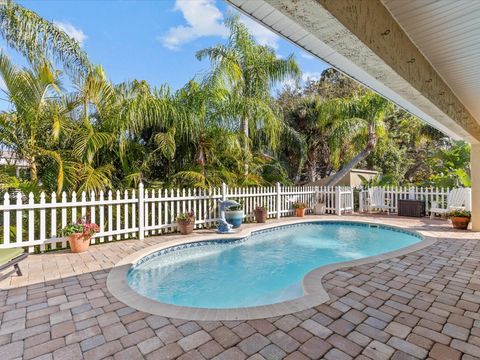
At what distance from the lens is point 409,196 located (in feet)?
34.4

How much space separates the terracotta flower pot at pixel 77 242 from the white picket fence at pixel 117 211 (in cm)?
39

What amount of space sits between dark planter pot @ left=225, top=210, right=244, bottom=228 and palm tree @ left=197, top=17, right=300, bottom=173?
218 cm

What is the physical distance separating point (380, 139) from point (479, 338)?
43.0 feet

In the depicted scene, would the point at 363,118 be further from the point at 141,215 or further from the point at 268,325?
the point at 268,325

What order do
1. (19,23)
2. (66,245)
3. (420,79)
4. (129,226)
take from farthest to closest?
(129,226) < (19,23) < (66,245) < (420,79)

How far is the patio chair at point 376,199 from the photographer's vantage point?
11047mm

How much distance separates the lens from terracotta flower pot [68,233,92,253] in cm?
500

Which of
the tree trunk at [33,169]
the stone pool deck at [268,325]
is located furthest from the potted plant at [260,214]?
the tree trunk at [33,169]

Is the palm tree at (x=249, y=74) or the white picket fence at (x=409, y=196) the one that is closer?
the palm tree at (x=249, y=74)

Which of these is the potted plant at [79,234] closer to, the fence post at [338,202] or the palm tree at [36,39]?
the palm tree at [36,39]

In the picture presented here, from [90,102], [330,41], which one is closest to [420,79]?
[330,41]

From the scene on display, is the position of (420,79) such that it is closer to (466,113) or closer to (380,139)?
(466,113)

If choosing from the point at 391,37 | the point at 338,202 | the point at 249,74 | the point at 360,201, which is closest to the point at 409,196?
the point at 360,201

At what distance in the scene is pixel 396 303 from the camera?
9.83ft
